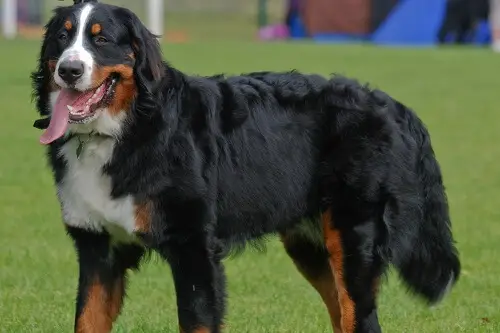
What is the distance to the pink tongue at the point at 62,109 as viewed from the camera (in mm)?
5465

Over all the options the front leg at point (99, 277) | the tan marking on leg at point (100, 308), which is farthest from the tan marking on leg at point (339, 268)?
the tan marking on leg at point (100, 308)

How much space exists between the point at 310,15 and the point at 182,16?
997 cm

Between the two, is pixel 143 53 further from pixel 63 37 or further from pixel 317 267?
pixel 317 267

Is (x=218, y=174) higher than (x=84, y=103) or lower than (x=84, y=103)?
lower

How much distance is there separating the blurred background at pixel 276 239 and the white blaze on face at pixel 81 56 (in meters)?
1.58

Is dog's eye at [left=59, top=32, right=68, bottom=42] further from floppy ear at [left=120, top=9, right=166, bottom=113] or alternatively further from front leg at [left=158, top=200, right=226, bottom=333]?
front leg at [left=158, top=200, right=226, bottom=333]

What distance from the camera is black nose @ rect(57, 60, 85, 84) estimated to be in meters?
5.30

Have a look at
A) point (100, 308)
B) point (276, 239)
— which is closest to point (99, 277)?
point (100, 308)

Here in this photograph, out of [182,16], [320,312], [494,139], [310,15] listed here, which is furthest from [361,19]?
[320,312]

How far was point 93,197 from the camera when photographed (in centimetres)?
562

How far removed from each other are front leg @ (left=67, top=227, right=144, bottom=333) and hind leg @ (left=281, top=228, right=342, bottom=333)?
111cm

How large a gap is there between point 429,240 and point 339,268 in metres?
0.74

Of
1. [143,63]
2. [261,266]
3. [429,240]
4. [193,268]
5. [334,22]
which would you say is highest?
[143,63]

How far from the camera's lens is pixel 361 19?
4309cm
